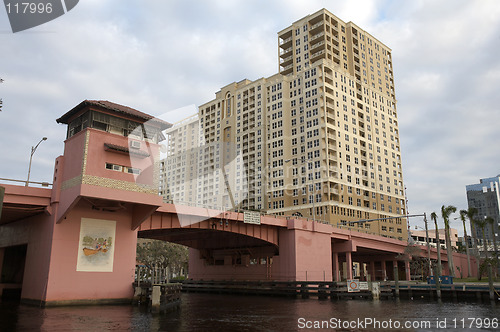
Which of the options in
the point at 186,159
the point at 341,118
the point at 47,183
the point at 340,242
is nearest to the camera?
the point at 47,183

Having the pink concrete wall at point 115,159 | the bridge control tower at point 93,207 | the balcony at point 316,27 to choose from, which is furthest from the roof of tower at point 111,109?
the balcony at point 316,27

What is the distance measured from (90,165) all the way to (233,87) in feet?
354

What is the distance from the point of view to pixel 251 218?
48.9 m

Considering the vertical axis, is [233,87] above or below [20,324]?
above

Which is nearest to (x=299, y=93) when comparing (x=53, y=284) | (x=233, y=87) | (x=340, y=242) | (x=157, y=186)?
(x=233, y=87)

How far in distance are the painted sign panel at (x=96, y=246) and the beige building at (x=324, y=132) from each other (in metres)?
68.0

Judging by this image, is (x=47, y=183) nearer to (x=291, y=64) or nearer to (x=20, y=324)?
(x=20, y=324)

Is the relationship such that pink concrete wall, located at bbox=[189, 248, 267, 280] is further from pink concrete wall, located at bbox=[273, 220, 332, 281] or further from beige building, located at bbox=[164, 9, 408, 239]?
beige building, located at bbox=[164, 9, 408, 239]

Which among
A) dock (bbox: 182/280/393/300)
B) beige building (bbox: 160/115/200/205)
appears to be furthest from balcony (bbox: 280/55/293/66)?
dock (bbox: 182/280/393/300)

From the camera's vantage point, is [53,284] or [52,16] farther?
[53,284]

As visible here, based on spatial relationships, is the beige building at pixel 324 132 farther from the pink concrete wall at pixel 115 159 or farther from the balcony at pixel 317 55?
the pink concrete wall at pixel 115 159

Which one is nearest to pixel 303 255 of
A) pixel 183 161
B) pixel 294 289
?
pixel 294 289

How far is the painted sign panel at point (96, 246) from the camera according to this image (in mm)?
35688

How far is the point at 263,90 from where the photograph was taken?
126 m
